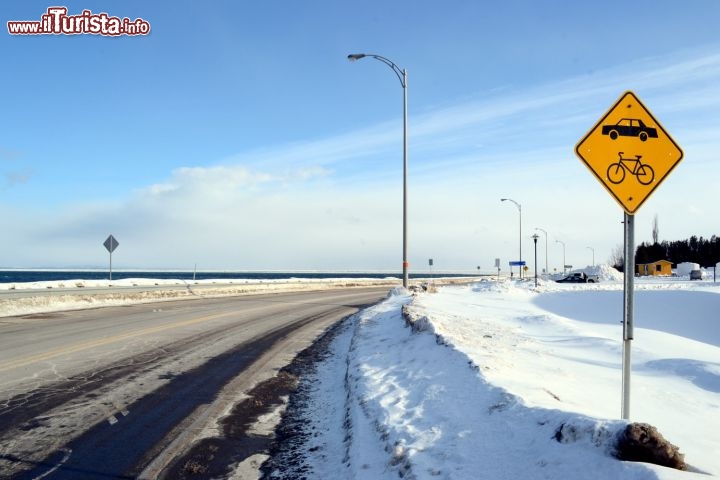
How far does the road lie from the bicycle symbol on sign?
5.17 m

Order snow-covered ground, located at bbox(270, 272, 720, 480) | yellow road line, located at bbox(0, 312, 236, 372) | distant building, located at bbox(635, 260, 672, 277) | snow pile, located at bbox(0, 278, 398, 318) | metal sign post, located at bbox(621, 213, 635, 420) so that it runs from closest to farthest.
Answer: snow-covered ground, located at bbox(270, 272, 720, 480) < metal sign post, located at bbox(621, 213, 635, 420) < yellow road line, located at bbox(0, 312, 236, 372) < snow pile, located at bbox(0, 278, 398, 318) < distant building, located at bbox(635, 260, 672, 277)

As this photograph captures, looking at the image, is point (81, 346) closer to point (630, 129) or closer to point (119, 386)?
point (119, 386)

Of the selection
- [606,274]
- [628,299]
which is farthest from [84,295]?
[606,274]

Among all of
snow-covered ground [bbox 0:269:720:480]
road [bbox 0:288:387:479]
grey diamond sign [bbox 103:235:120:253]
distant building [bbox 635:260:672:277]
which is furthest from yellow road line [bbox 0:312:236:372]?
distant building [bbox 635:260:672:277]

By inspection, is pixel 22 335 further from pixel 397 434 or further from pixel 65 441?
pixel 397 434

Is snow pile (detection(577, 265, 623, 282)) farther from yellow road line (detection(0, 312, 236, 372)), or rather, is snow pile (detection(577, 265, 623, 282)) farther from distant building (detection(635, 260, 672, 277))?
yellow road line (detection(0, 312, 236, 372))

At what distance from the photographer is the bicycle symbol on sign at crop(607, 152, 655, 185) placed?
16.8ft

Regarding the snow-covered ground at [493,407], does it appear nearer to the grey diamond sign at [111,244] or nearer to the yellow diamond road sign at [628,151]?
the yellow diamond road sign at [628,151]

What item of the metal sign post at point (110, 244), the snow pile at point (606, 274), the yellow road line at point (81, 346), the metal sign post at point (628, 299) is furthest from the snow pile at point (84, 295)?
the snow pile at point (606, 274)

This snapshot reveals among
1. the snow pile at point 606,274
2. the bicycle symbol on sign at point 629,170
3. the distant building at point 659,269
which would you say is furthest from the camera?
the distant building at point 659,269

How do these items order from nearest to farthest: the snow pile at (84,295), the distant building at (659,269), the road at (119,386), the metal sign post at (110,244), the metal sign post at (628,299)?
the metal sign post at (628,299) < the road at (119,386) < the snow pile at (84,295) < the metal sign post at (110,244) < the distant building at (659,269)

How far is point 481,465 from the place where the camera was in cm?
440

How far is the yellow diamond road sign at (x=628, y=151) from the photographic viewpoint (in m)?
5.11

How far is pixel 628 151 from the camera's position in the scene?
5176 millimetres
